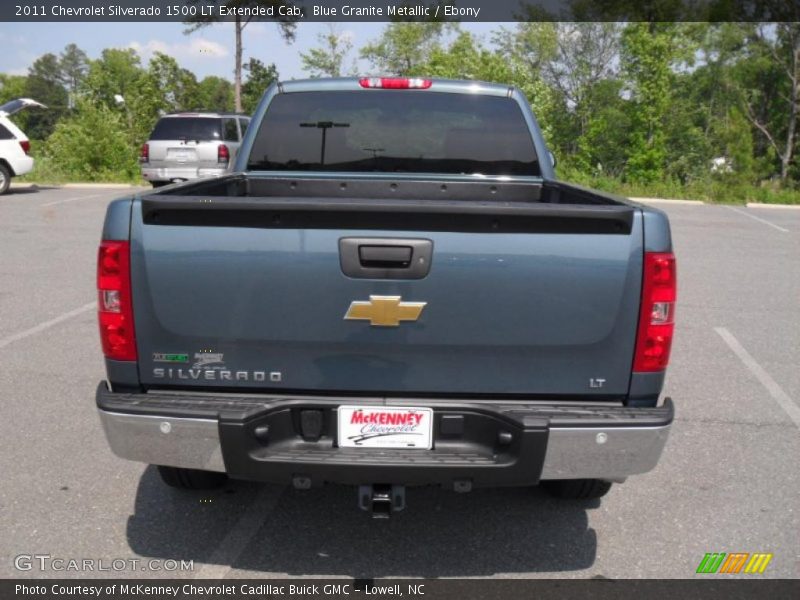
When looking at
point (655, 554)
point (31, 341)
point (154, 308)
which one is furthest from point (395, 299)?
point (31, 341)

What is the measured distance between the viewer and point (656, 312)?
2.96m

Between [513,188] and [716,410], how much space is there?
7.44ft

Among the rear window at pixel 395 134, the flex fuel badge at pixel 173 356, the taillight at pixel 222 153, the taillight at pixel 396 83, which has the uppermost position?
the taillight at pixel 396 83

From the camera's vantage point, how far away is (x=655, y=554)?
358 centimetres

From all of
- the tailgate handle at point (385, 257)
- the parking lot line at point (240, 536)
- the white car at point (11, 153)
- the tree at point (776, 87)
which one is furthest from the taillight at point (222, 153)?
the tree at point (776, 87)

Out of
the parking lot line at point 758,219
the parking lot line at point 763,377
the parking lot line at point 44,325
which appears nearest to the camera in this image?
the parking lot line at point 763,377

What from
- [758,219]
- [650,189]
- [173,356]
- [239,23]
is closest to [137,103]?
[239,23]

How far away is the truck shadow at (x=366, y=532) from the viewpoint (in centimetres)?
345

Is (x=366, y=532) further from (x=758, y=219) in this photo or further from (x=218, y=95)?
(x=218, y=95)

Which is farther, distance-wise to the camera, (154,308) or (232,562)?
(232,562)

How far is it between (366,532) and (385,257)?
4.89 ft

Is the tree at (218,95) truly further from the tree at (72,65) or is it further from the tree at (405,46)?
the tree at (405,46)

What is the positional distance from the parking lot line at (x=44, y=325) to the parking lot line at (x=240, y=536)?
376 cm
